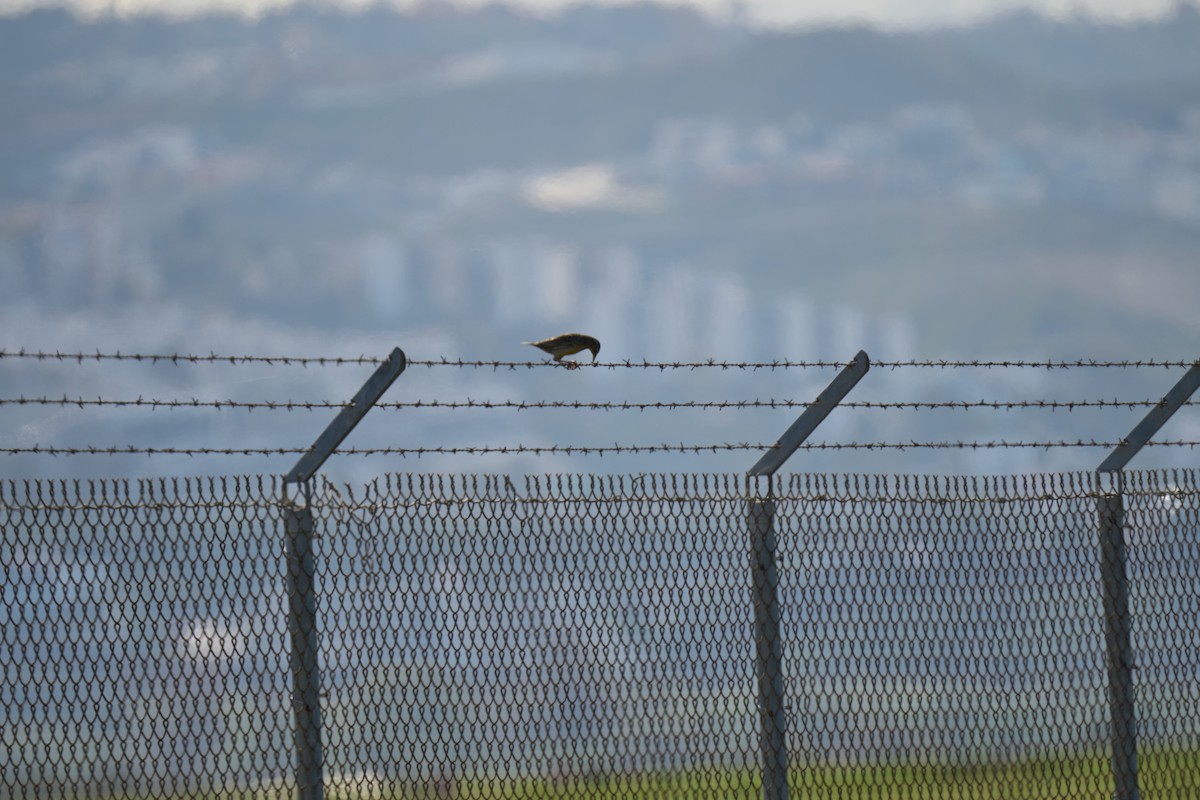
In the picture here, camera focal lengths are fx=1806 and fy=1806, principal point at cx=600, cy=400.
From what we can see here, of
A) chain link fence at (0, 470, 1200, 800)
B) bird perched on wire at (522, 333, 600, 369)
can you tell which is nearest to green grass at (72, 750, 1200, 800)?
chain link fence at (0, 470, 1200, 800)

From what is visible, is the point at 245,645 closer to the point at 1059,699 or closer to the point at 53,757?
the point at 53,757

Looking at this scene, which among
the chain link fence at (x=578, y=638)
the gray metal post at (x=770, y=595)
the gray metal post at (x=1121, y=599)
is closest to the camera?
the chain link fence at (x=578, y=638)

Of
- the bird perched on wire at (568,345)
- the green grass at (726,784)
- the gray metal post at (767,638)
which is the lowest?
the green grass at (726,784)

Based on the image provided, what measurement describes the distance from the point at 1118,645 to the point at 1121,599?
22 cm

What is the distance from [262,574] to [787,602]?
90.4 inches

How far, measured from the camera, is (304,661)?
6.85 meters

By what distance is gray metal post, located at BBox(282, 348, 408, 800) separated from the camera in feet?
22.4

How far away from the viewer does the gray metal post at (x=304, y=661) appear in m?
6.83

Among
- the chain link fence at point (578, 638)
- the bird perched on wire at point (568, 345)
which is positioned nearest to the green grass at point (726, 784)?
the chain link fence at point (578, 638)

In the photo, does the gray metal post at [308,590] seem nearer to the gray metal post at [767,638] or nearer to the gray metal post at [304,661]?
the gray metal post at [304,661]

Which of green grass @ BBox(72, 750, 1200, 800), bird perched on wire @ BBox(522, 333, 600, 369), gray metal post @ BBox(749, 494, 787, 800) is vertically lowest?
green grass @ BBox(72, 750, 1200, 800)

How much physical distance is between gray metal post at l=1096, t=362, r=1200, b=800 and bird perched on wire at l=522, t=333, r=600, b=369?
258 cm

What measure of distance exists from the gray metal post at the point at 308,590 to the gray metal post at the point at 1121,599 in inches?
146

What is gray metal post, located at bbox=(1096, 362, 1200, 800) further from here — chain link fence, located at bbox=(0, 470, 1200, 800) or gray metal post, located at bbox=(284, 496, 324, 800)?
gray metal post, located at bbox=(284, 496, 324, 800)
